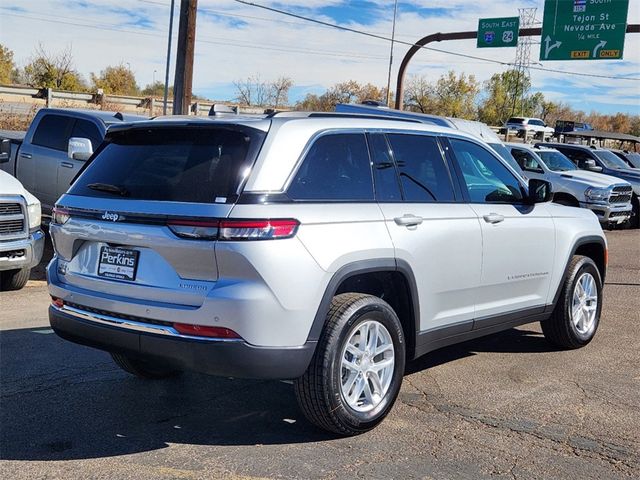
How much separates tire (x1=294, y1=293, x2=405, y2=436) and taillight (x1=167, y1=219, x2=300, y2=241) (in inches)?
24.5

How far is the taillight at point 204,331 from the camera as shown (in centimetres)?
372

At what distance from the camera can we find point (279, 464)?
12.6 feet

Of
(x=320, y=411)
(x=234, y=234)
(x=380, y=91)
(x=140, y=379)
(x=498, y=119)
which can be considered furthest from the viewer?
(x=498, y=119)

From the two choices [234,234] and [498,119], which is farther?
[498,119]

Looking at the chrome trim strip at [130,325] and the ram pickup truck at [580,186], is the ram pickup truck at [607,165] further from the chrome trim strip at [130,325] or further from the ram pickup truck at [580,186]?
the chrome trim strip at [130,325]

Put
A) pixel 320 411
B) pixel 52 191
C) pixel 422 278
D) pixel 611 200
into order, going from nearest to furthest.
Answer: pixel 320 411 < pixel 422 278 < pixel 52 191 < pixel 611 200

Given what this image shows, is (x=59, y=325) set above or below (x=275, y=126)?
below

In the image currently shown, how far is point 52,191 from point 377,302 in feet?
26.2

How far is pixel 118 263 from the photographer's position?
4.04m

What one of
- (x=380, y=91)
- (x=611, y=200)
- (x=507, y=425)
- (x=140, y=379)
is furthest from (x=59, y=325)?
(x=380, y=91)

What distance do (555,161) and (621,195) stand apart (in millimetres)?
1758

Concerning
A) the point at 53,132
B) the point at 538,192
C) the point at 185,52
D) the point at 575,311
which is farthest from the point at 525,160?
the point at 538,192

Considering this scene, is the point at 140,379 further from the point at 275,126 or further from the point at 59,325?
the point at 275,126

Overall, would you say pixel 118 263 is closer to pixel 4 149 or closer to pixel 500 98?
pixel 4 149
